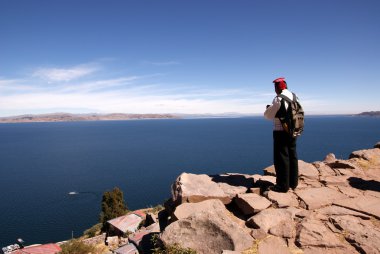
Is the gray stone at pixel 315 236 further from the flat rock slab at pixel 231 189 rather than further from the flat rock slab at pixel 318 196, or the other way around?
the flat rock slab at pixel 231 189

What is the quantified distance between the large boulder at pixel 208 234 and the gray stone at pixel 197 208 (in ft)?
1.62

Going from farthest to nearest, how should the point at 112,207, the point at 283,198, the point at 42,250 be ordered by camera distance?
the point at 112,207 → the point at 42,250 → the point at 283,198

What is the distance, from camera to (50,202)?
2019 inches

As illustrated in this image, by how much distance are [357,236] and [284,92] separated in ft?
11.8

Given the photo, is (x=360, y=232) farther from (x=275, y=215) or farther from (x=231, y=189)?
(x=231, y=189)

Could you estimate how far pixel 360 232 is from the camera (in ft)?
15.8

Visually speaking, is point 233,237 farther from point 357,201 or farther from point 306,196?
point 357,201

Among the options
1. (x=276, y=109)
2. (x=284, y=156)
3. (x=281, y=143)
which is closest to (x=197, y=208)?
(x=284, y=156)

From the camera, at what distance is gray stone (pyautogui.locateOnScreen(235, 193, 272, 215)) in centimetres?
582

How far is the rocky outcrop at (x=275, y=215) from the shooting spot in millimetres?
4629

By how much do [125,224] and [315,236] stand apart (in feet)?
81.5

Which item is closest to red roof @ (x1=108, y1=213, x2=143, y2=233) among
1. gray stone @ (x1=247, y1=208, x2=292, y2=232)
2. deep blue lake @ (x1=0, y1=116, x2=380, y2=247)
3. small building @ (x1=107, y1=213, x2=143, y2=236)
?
small building @ (x1=107, y1=213, x2=143, y2=236)

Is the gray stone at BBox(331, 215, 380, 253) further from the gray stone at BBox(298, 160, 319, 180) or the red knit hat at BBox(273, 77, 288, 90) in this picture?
the red knit hat at BBox(273, 77, 288, 90)

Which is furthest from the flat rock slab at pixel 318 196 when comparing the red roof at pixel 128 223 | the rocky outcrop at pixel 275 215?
the red roof at pixel 128 223
